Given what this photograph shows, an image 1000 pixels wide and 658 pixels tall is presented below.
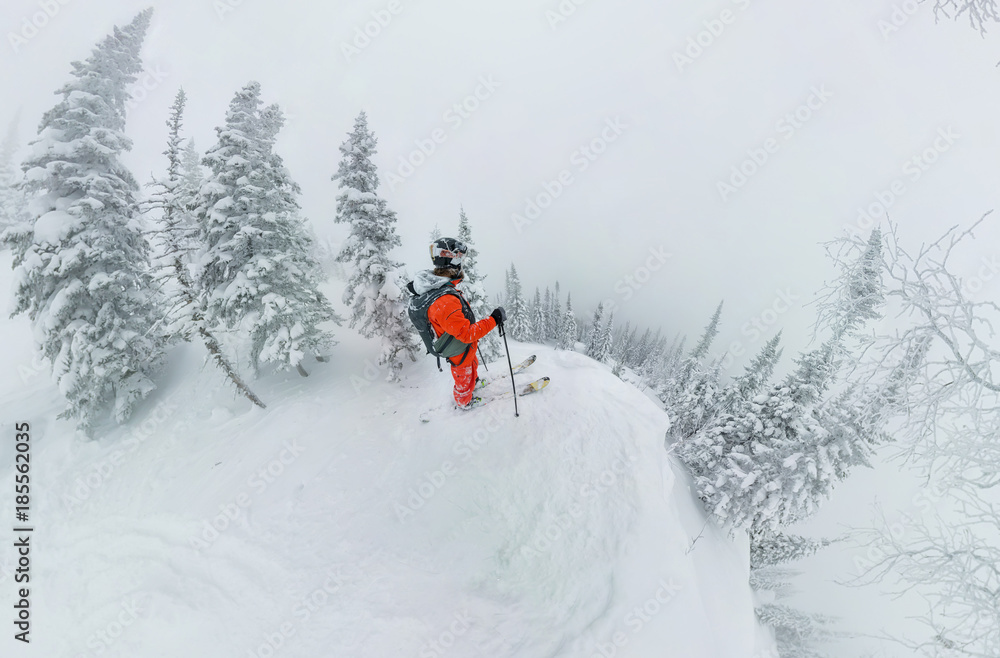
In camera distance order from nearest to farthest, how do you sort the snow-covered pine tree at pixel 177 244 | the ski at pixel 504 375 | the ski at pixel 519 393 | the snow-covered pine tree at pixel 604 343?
the ski at pixel 519 393 < the ski at pixel 504 375 < the snow-covered pine tree at pixel 177 244 < the snow-covered pine tree at pixel 604 343

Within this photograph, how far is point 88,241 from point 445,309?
50.2 ft

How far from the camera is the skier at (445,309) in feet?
24.8

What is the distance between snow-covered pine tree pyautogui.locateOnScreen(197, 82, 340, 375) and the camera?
43.0 ft

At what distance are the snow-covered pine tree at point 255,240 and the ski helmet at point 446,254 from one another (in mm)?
8512

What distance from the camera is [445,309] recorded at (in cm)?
756

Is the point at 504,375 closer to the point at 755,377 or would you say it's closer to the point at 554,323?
the point at 755,377

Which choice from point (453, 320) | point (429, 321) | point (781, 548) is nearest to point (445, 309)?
point (453, 320)

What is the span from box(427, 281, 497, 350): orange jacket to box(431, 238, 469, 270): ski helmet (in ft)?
2.28

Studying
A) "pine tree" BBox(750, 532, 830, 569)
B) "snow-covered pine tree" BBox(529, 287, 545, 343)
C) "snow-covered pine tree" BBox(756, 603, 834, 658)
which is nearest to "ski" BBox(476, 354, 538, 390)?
"pine tree" BBox(750, 532, 830, 569)

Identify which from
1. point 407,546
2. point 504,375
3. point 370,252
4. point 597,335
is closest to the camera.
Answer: point 407,546

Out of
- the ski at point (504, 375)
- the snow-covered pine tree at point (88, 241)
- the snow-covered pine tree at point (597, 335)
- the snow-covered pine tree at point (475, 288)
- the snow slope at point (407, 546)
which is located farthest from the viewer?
the snow-covered pine tree at point (597, 335)

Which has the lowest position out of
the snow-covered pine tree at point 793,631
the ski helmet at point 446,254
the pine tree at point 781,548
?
the snow-covered pine tree at point 793,631

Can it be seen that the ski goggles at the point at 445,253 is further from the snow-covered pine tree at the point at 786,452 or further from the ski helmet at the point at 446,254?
the snow-covered pine tree at the point at 786,452

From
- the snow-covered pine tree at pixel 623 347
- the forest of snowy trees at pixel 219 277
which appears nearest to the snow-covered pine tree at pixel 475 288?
the forest of snowy trees at pixel 219 277
